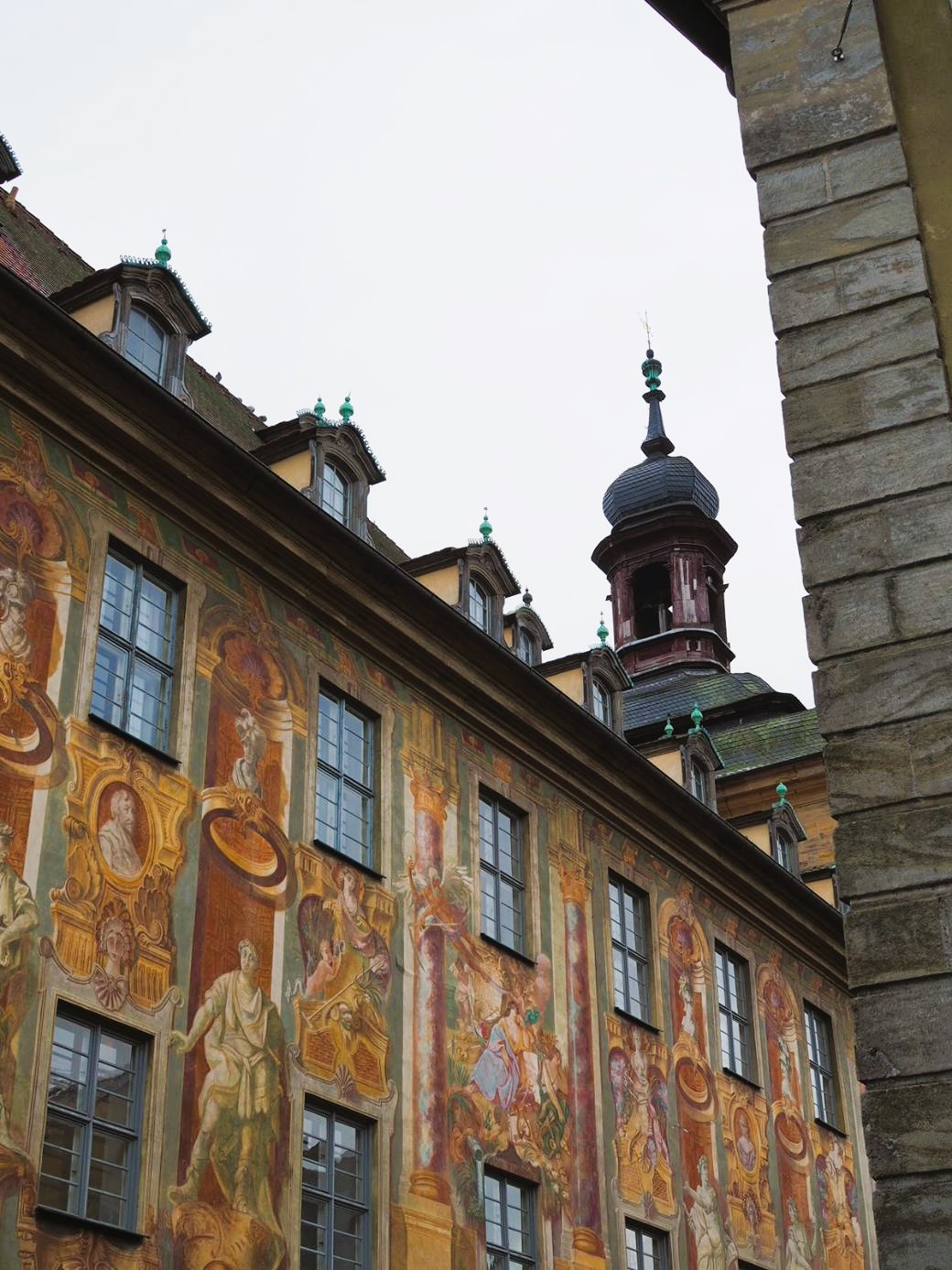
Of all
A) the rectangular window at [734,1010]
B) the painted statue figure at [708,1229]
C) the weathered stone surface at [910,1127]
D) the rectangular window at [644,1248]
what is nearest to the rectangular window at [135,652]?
the rectangular window at [644,1248]

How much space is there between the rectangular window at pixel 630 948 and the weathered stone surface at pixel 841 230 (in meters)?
10.3

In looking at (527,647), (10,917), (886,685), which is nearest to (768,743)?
(527,647)

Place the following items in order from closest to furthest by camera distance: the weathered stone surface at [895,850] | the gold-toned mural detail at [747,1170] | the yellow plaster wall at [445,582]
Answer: the weathered stone surface at [895,850]
the yellow plaster wall at [445,582]
the gold-toned mural detail at [747,1170]

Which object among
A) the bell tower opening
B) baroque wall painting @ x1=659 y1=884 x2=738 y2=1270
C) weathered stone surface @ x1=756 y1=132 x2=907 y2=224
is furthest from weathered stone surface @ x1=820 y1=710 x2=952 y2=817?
the bell tower opening

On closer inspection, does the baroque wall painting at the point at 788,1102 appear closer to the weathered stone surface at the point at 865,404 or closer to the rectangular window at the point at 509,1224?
the rectangular window at the point at 509,1224

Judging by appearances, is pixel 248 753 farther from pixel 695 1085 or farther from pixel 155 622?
pixel 695 1085

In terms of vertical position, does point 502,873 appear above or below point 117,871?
above

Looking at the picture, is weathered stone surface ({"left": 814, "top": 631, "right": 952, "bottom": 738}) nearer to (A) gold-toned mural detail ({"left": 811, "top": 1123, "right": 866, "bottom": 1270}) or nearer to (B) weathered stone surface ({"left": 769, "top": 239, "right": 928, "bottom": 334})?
(B) weathered stone surface ({"left": 769, "top": 239, "right": 928, "bottom": 334})

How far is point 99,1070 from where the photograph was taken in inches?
491

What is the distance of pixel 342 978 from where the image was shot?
1486cm

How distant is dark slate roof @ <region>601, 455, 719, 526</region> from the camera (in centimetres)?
3962

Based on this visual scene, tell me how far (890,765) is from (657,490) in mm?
31745

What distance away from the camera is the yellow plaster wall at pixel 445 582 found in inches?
739

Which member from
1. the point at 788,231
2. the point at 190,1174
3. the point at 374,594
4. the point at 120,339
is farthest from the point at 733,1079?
the point at 788,231
